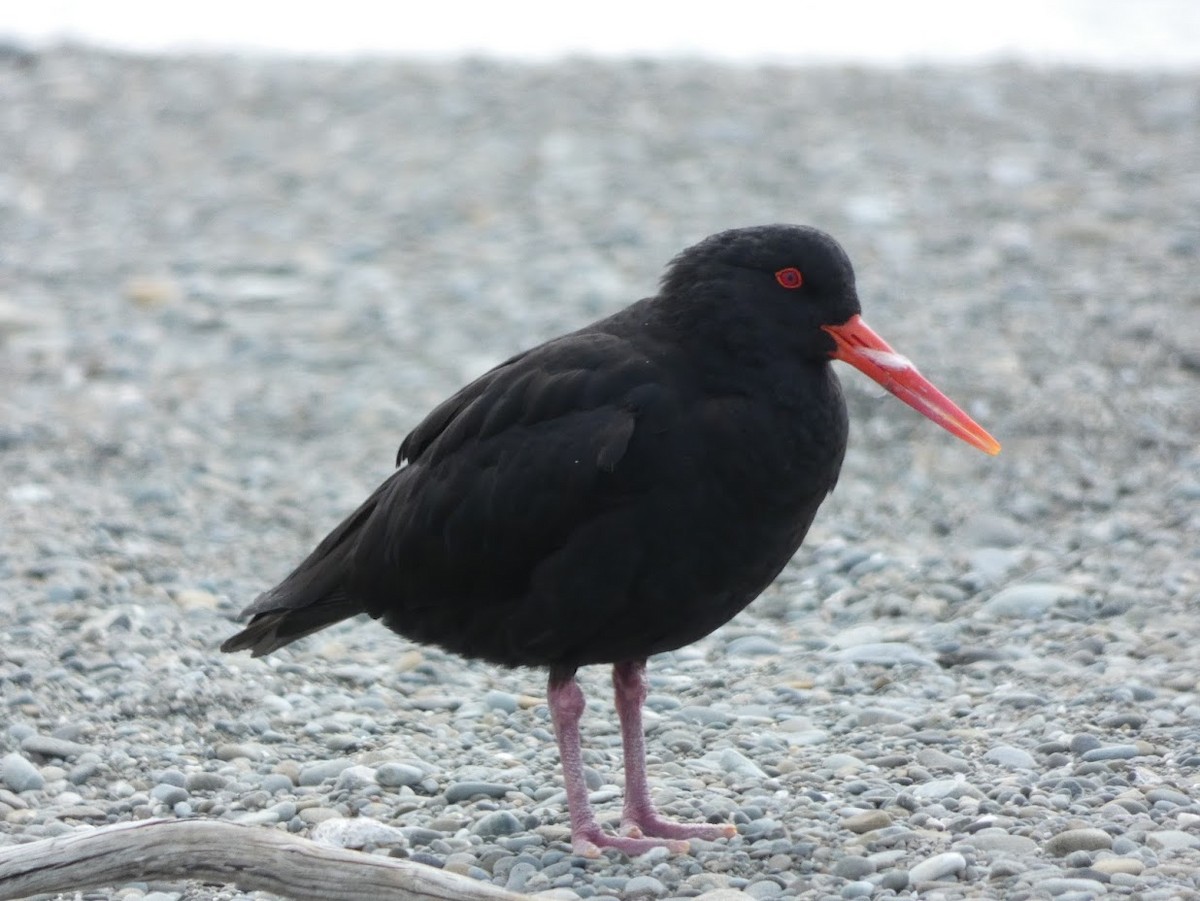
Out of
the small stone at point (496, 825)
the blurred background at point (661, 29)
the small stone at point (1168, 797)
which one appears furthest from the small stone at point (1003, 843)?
the blurred background at point (661, 29)

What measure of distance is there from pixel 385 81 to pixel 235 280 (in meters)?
5.33

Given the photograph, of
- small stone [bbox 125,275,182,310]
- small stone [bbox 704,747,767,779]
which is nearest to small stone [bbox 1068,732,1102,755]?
small stone [bbox 704,747,767,779]

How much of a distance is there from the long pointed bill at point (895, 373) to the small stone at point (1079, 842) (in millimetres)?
1205

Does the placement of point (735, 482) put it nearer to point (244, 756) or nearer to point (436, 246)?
point (244, 756)

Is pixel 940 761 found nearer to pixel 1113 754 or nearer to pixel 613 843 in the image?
pixel 1113 754

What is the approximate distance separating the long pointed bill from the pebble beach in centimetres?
111

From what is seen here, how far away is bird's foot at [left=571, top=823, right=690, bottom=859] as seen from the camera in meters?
5.13

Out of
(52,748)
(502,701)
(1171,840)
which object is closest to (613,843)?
(502,701)

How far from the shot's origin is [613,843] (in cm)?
516

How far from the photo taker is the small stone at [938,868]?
4.72 metres

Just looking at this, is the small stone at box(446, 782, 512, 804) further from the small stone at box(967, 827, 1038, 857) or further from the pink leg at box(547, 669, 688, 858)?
the small stone at box(967, 827, 1038, 857)

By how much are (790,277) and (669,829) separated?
173 cm

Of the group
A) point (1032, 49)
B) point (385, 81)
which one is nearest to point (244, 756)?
point (385, 81)

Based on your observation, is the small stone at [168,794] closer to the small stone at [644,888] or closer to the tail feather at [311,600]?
the tail feather at [311,600]
